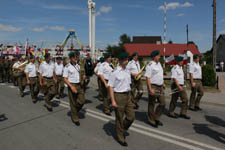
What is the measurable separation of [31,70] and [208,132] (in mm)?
6989

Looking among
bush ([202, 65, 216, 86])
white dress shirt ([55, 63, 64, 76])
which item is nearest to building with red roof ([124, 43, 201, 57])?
bush ([202, 65, 216, 86])

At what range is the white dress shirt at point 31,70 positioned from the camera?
8367mm

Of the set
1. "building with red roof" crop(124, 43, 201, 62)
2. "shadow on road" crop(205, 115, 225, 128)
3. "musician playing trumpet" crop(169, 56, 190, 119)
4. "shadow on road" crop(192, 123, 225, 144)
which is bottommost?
"shadow on road" crop(192, 123, 225, 144)

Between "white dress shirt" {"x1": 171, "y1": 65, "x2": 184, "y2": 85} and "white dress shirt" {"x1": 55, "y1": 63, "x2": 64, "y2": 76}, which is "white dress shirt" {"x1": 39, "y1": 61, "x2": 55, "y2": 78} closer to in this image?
"white dress shirt" {"x1": 55, "y1": 63, "x2": 64, "y2": 76}

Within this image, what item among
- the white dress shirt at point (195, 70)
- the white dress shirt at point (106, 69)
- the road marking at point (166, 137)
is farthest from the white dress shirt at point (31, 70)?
the white dress shirt at point (195, 70)

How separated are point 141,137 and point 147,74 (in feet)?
5.12

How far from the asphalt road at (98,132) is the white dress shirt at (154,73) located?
1201mm

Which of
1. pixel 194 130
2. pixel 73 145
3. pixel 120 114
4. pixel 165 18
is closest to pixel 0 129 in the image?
pixel 73 145

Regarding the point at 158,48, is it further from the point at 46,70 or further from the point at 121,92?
the point at 121,92

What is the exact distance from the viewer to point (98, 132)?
480cm

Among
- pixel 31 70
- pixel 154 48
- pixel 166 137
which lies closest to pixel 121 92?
pixel 166 137

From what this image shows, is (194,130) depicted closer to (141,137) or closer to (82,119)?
(141,137)

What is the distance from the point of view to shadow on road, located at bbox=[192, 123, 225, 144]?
4.43m

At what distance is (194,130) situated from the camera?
4.94 m
